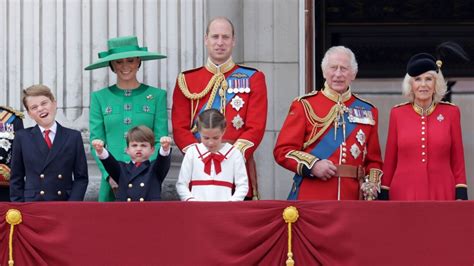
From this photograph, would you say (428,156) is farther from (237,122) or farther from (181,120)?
(181,120)

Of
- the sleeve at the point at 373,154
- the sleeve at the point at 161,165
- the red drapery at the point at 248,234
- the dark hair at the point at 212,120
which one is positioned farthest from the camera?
the sleeve at the point at 373,154

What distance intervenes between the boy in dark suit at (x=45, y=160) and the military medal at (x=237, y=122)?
3.53 feet

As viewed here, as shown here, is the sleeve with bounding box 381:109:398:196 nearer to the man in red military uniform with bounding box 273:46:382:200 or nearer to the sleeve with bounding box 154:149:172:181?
the man in red military uniform with bounding box 273:46:382:200

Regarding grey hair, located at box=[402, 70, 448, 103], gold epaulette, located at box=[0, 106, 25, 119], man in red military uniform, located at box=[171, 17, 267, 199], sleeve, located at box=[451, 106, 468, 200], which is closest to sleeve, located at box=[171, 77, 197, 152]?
man in red military uniform, located at box=[171, 17, 267, 199]

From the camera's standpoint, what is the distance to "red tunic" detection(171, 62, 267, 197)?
12.1 meters

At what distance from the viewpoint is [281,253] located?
36.2 ft

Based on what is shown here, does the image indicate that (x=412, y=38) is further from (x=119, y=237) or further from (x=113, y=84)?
(x=119, y=237)

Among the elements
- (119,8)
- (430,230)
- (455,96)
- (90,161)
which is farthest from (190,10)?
(430,230)

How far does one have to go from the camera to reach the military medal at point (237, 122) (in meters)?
12.2

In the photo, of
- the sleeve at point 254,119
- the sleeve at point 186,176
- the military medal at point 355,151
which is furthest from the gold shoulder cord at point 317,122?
the sleeve at point 186,176

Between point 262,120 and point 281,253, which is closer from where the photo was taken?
point 281,253

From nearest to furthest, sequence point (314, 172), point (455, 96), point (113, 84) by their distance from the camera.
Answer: point (314, 172) → point (113, 84) → point (455, 96)

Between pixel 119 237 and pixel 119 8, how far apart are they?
2801mm

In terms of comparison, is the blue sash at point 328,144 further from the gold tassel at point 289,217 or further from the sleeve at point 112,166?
the sleeve at point 112,166
